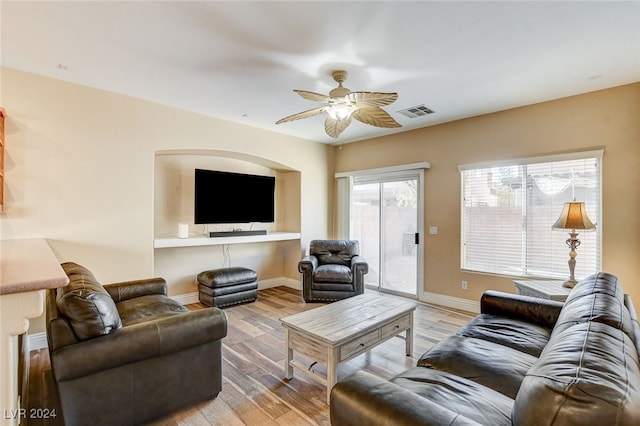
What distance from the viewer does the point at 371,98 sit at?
254 cm

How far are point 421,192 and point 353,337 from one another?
122 inches

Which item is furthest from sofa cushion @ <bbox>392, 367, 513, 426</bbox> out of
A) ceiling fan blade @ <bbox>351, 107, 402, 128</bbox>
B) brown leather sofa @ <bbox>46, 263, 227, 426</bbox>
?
ceiling fan blade @ <bbox>351, 107, 402, 128</bbox>

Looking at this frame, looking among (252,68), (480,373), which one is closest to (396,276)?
(480,373)

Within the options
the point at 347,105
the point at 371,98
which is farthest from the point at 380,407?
the point at 347,105

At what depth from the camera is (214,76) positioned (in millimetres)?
3045

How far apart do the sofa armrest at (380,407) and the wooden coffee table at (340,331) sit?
2.79ft

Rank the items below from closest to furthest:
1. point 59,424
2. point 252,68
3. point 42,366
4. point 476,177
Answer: point 59,424 < point 42,366 < point 252,68 < point 476,177

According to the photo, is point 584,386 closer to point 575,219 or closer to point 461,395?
point 461,395

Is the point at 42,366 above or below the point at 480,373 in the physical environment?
below

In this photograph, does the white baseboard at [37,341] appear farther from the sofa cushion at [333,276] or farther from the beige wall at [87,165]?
the sofa cushion at [333,276]

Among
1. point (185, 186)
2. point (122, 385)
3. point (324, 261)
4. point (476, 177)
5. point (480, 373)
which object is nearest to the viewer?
point (480, 373)

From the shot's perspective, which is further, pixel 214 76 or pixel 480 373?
pixel 214 76

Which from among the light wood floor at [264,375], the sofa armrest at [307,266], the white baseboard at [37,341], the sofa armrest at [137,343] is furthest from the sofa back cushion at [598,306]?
the white baseboard at [37,341]

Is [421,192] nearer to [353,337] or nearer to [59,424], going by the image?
[353,337]
